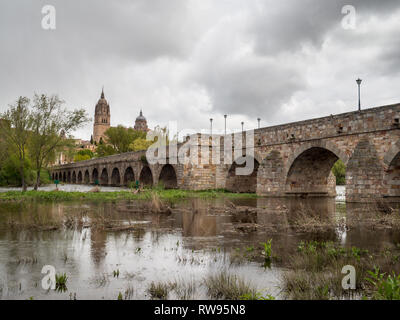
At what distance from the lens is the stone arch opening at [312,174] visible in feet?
64.7

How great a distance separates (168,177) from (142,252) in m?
26.3

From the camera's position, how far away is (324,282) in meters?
3.72

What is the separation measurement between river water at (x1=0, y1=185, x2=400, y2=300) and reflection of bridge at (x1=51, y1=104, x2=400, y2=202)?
7.68 metres

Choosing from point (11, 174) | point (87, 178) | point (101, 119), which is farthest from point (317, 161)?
point (101, 119)

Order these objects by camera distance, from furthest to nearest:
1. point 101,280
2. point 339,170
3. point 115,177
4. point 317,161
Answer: point 339,170 → point 115,177 → point 317,161 → point 101,280

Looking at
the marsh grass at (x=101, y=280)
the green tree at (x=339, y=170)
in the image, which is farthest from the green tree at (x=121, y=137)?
the marsh grass at (x=101, y=280)

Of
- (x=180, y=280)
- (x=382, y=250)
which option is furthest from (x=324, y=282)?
(x=382, y=250)

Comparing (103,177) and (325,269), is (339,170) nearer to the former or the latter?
(103,177)

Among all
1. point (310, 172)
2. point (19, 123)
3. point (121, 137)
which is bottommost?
point (310, 172)

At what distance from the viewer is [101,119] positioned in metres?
145

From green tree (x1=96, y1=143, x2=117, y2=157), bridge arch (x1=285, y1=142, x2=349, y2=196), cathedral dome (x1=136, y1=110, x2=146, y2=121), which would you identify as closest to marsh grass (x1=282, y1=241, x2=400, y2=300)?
bridge arch (x1=285, y1=142, x2=349, y2=196)

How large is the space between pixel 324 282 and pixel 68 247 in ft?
13.6

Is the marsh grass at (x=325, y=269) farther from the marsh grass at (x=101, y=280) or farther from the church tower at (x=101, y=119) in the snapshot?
the church tower at (x=101, y=119)
